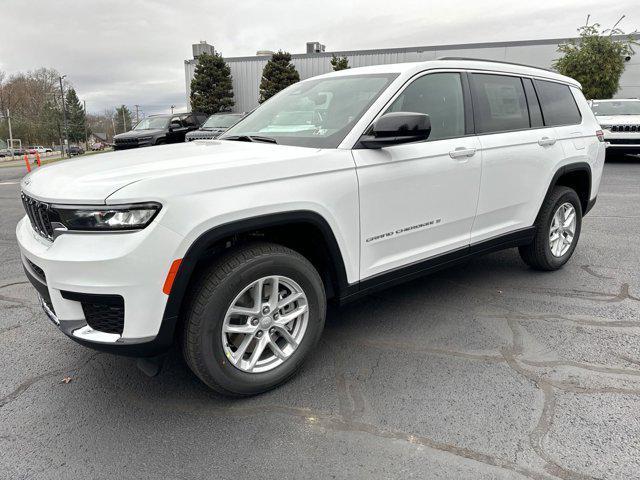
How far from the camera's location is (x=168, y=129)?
1656 centimetres

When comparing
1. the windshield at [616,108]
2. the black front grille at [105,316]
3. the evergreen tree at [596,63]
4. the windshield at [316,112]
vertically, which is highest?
the evergreen tree at [596,63]

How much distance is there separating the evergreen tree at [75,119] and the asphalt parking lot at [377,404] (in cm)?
10149

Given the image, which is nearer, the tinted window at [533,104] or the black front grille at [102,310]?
the black front grille at [102,310]

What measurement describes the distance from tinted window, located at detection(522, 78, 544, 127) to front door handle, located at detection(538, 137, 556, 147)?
14 centimetres

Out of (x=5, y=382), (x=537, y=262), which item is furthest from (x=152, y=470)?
(x=537, y=262)

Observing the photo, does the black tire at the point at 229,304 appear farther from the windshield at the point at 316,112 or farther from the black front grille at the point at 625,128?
the black front grille at the point at 625,128

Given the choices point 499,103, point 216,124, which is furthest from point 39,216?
point 216,124

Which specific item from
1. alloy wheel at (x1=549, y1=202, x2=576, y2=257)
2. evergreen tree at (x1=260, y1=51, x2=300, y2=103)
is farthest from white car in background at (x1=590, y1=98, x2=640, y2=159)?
evergreen tree at (x1=260, y1=51, x2=300, y2=103)

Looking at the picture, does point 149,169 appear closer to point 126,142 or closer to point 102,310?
point 102,310

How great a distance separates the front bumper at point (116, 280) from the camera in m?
2.07

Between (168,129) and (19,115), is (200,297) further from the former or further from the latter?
(19,115)

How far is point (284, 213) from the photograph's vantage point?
8.06 feet

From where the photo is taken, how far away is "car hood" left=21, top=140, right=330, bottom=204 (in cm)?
216

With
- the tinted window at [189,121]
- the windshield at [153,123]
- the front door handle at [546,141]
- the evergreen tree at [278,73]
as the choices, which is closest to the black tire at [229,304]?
the front door handle at [546,141]
